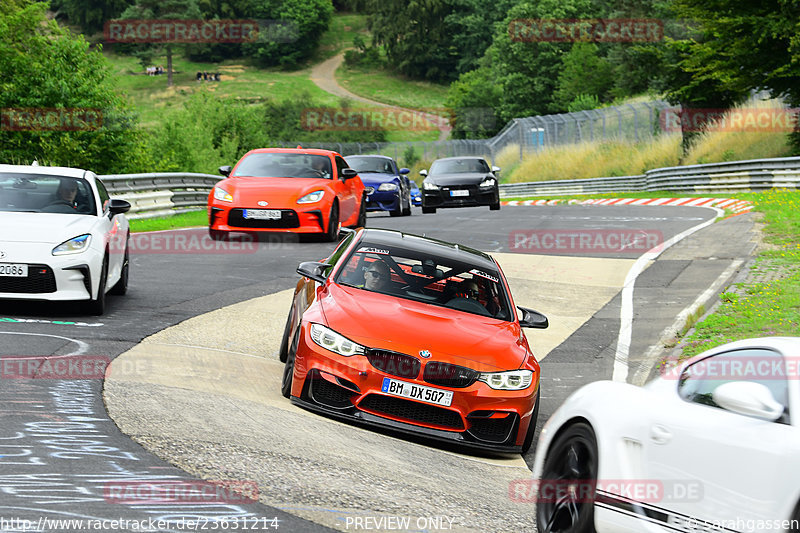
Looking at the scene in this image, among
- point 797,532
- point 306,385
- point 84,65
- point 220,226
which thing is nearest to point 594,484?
point 797,532

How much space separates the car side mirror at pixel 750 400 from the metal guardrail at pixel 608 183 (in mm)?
20236

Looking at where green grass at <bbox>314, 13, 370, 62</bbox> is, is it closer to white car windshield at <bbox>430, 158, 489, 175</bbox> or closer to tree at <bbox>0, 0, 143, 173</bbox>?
tree at <bbox>0, 0, 143, 173</bbox>

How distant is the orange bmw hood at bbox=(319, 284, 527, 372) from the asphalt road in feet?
4.47

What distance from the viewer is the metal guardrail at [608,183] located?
83.7ft

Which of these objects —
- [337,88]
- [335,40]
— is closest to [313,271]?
[337,88]

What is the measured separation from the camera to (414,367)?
7.68 meters

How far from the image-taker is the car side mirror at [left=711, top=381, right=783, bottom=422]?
416 centimetres

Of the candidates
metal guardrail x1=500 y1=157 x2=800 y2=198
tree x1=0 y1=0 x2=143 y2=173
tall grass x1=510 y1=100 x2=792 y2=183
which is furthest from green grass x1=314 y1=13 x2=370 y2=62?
tree x1=0 y1=0 x2=143 y2=173

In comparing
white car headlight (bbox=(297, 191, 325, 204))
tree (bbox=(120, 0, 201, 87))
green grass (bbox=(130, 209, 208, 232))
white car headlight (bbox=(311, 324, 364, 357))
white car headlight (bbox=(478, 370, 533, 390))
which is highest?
tree (bbox=(120, 0, 201, 87))

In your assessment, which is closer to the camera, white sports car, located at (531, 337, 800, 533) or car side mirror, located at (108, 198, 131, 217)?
white sports car, located at (531, 337, 800, 533)

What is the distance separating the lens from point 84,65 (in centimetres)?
4038

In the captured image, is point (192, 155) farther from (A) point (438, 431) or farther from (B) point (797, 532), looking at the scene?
(B) point (797, 532)

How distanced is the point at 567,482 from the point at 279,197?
14.2 meters

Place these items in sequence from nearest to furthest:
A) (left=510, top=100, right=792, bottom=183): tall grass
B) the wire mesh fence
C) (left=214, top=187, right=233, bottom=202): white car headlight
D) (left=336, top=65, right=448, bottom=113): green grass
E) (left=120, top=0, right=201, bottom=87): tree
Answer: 1. (left=214, top=187, right=233, bottom=202): white car headlight
2. (left=510, top=100, right=792, bottom=183): tall grass
3. the wire mesh fence
4. (left=336, top=65, right=448, bottom=113): green grass
5. (left=120, top=0, right=201, bottom=87): tree
